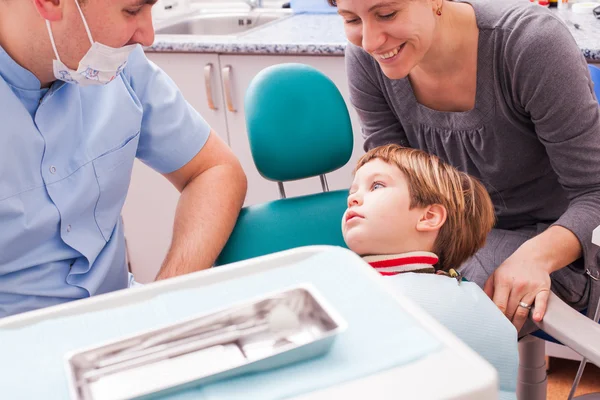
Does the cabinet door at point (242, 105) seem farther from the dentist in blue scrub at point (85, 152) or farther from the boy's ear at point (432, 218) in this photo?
the boy's ear at point (432, 218)

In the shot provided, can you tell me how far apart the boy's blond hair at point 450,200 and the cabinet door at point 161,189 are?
1.09m

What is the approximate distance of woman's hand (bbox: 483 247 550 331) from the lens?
108 cm

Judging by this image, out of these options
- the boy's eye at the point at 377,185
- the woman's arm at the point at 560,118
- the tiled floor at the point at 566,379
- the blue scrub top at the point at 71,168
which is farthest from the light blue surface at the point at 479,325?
the tiled floor at the point at 566,379

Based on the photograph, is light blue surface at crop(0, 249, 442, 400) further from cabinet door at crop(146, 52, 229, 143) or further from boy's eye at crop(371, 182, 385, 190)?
cabinet door at crop(146, 52, 229, 143)

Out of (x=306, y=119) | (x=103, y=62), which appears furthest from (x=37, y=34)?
(x=306, y=119)

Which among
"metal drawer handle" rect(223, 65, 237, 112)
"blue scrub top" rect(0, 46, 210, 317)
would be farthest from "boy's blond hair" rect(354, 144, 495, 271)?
"metal drawer handle" rect(223, 65, 237, 112)

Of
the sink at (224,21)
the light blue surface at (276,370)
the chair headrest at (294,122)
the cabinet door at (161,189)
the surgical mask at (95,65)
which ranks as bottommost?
the cabinet door at (161,189)

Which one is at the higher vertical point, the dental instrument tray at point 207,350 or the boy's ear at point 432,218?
the dental instrument tray at point 207,350

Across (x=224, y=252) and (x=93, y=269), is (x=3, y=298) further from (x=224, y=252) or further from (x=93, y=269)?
(x=224, y=252)

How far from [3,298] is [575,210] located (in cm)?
104

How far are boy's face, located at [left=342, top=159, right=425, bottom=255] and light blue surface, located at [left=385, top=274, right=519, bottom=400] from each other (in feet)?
0.83

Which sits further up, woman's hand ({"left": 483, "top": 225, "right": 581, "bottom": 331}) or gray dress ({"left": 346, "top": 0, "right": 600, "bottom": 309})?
gray dress ({"left": 346, "top": 0, "right": 600, "bottom": 309})

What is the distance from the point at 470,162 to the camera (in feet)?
4.62

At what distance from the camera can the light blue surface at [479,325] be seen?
36.0 inches
